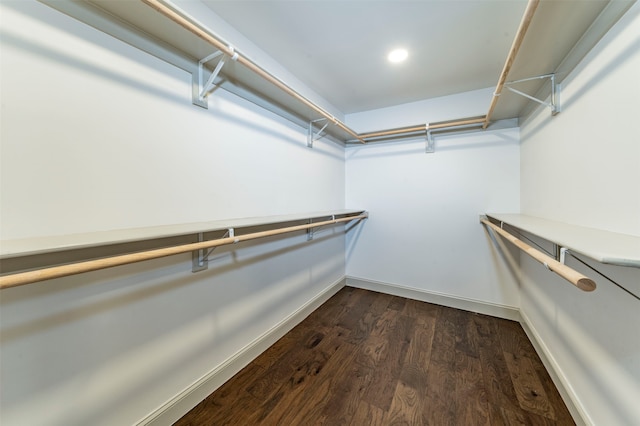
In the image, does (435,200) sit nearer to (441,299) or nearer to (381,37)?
(441,299)

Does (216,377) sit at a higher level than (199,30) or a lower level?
lower

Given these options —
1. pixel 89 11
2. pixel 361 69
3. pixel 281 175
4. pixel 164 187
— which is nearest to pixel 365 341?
pixel 281 175

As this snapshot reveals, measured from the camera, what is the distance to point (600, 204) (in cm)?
109

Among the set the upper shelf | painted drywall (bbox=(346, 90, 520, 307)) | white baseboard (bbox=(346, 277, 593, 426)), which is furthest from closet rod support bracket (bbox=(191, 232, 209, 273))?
white baseboard (bbox=(346, 277, 593, 426))

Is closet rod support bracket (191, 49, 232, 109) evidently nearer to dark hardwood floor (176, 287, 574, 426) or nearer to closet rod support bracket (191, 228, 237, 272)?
closet rod support bracket (191, 228, 237, 272)

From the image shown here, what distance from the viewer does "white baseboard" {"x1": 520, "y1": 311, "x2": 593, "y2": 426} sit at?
3.96ft

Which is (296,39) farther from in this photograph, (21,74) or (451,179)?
(451,179)

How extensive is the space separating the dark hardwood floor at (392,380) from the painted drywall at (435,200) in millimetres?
553

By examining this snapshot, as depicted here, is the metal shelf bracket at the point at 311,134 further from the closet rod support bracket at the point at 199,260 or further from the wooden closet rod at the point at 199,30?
the closet rod support bracket at the point at 199,260

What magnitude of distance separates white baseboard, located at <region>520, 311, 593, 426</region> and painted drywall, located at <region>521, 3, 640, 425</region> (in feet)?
0.05

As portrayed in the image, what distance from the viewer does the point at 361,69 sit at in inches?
79.2

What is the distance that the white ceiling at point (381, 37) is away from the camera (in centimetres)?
137

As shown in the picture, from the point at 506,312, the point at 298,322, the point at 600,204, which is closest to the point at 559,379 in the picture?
the point at 506,312

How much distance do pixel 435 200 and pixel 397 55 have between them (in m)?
1.54
